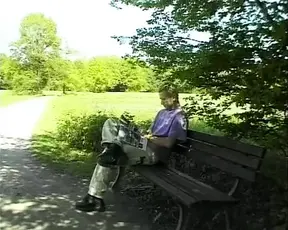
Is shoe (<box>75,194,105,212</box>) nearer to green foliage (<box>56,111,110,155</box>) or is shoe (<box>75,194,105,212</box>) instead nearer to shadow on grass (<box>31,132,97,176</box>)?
shadow on grass (<box>31,132,97,176</box>)

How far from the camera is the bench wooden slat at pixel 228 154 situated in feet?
15.8

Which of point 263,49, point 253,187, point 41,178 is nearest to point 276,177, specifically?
point 253,187

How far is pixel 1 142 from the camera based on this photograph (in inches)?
497

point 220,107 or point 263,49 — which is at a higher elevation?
point 263,49

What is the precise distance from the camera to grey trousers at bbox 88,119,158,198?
639cm

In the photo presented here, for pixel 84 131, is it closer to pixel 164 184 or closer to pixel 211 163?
pixel 211 163

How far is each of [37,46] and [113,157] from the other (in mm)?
51425

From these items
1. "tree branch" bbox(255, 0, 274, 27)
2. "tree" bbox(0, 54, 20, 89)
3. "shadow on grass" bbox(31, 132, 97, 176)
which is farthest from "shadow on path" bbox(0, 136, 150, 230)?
"tree" bbox(0, 54, 20, 89)

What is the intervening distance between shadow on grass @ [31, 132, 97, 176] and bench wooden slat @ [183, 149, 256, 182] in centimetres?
276

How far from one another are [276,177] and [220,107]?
1.85 metres

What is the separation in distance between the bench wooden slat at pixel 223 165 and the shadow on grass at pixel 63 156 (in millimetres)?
2756

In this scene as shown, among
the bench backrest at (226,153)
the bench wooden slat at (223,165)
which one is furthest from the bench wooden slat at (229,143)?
the bench wooden slat at (223,165)

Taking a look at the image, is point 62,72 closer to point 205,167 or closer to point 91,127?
point 91,127

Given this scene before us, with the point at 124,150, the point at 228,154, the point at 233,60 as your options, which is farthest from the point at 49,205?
the point at 233,60
